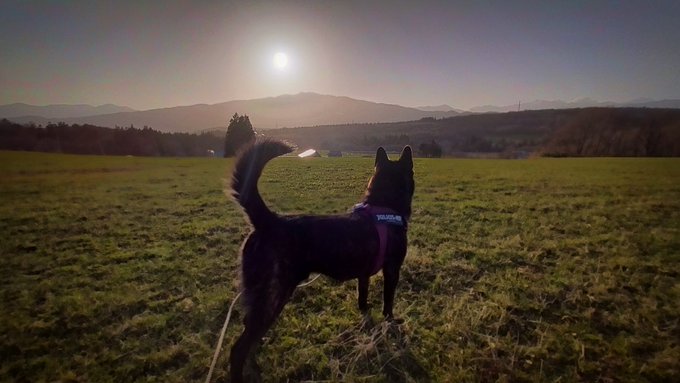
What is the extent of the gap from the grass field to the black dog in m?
0.33

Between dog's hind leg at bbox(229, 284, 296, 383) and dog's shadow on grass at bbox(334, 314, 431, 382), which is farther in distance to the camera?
dog's shadow on grass at bbox(334, 314, 431, 382)

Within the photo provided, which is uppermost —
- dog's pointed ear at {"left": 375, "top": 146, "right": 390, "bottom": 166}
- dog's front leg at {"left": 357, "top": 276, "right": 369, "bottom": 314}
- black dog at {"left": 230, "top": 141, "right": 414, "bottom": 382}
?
dog's pointed ear at {"left": 375, "top": 146, "right": 390, "bottom": 166}

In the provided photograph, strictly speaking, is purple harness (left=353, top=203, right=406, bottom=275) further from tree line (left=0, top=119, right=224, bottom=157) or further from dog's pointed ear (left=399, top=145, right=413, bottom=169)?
tree line (left=0, top=119, right=224, bottom=157)

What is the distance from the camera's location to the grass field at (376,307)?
3215 mm

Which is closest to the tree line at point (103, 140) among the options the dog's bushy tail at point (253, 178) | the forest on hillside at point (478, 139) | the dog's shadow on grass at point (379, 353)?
the forest on hillside at point (478, 139)

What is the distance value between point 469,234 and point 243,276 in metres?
6.19

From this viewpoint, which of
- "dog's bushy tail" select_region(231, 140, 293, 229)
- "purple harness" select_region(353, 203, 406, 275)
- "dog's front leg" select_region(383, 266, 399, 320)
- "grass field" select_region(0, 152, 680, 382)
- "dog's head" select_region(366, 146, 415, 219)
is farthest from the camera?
"dog's head" select_region(366, 146, 415, 219)

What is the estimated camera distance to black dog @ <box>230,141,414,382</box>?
2973 mm

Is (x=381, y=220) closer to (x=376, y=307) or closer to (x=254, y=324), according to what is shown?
(x=376, y=307)

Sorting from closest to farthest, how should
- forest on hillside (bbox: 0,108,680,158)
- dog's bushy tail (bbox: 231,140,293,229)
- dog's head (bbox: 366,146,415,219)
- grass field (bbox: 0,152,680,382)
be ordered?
dog's bushy tail (bbox: 231,140,293,229)
grass field (bbox: 0,152,680,382)
dog's head (bbox: 366,146,415,219)
forest on hillside (bbox: 0,108,680,158)

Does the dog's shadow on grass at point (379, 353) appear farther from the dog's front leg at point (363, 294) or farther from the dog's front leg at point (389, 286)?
the dog's front leg at point (363, 294)

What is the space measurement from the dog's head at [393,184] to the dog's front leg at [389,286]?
2.39 feet

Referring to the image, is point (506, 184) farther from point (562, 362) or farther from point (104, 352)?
point (104, 352)

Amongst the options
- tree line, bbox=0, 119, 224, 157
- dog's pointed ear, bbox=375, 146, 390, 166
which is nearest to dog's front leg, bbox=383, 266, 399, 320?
dog's pointed ear, bbox=375, 146, 390, 166
